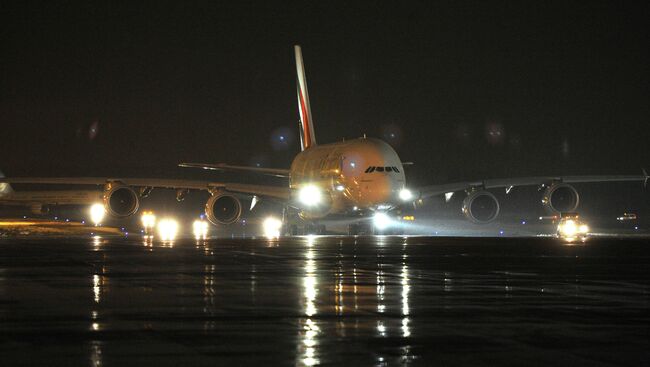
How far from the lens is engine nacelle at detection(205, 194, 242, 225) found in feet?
176

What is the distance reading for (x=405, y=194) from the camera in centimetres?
5038

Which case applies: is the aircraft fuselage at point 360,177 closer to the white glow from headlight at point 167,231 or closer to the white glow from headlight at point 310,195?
the white glow from headlight at point 310,195

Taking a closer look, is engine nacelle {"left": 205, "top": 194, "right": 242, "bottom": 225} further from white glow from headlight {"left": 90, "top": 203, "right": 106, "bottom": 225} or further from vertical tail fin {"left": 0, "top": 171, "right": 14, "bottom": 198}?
vertical tail fin {"left": 0, "top": 171, "right": 14, "bottom": 198}

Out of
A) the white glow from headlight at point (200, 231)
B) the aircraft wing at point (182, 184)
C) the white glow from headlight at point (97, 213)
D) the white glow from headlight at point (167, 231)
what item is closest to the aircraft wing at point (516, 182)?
the aircraft wing at point (182, 184)

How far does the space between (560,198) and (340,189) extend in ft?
43.6

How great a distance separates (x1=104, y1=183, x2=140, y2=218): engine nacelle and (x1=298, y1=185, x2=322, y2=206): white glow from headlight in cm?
952

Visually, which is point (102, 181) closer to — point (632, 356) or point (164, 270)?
point (164, 270)

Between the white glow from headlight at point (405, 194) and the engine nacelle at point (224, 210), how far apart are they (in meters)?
9.27

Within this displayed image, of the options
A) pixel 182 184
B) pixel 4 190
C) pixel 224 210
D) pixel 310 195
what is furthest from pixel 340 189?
pixel 4 190

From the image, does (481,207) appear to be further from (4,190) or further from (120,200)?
(4,190)

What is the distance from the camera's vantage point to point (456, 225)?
63.8 m

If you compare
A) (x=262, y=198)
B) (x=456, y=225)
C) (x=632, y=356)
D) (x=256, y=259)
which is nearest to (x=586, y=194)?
(x=456, y=225)

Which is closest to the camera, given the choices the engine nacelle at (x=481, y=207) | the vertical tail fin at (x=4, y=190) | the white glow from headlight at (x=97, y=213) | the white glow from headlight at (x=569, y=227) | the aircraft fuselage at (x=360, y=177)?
the aircraft fuselage at (x=360, y=177)

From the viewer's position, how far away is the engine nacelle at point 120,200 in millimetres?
55281
